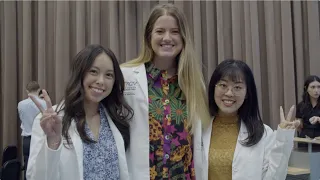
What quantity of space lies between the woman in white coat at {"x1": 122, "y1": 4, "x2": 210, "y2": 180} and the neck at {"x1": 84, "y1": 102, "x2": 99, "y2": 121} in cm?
22

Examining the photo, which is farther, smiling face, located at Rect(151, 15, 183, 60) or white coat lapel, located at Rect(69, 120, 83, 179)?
smiling face, located at Rect(151, 15, 183, 60)

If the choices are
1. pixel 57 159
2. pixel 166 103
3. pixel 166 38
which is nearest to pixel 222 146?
pixel 166 103

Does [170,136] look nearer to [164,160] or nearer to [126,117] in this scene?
[164,160]

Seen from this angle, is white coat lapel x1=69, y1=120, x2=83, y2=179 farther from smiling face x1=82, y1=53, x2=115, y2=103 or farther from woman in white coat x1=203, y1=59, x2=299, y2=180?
woman in white coat x1=203, y1=59, x2=299, y2=180

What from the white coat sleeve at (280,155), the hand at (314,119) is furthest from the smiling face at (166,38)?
the hand at (314,119)

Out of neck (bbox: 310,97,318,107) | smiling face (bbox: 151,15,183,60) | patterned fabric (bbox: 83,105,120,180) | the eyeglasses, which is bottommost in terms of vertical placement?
patterned fabric (bbox: 83,105,120,180)

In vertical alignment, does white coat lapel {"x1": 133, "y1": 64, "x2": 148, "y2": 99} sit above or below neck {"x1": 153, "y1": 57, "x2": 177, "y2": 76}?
below

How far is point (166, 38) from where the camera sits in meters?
1.87

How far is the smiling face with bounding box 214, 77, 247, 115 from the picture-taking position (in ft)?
6.34

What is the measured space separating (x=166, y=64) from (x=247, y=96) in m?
0.48

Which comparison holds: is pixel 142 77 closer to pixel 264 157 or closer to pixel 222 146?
pixel 222 146

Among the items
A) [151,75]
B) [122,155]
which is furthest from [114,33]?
[122,155]

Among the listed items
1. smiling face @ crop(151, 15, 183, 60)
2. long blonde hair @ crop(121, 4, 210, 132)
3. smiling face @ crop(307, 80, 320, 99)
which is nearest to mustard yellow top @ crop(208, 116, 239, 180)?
long blonde hair @ crop(121, 4, 210, 132)

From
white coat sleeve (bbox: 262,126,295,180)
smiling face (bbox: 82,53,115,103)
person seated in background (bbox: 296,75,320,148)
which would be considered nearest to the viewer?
smiling face (bbox: 82,53,115,103)
